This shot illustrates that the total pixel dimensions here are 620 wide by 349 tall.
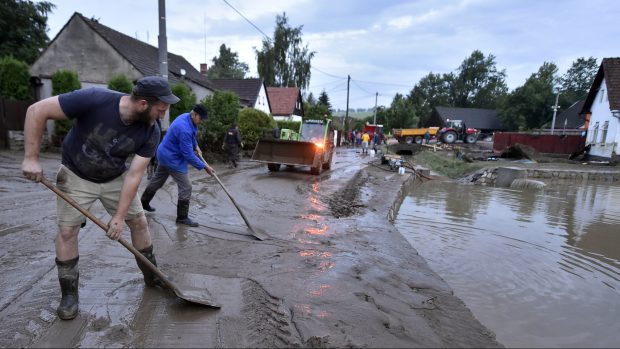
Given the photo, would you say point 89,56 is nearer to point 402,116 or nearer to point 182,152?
point 182,152

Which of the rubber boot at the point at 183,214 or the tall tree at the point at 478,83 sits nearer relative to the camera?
the rubber boot at the point at 183,214

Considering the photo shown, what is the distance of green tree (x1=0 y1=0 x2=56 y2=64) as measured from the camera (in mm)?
23125

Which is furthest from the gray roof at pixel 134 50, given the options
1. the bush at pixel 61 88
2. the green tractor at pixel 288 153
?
the green tractor at pixel 288 153

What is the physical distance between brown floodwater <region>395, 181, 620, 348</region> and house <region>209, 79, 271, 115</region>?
65.4 ft

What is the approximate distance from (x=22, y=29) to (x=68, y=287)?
29084 mm

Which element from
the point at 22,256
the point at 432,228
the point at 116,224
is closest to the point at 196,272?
the point at 116,224

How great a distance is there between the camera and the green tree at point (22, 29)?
910 inches

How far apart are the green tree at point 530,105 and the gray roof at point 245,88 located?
3376cm

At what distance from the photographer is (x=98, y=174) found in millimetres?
2709

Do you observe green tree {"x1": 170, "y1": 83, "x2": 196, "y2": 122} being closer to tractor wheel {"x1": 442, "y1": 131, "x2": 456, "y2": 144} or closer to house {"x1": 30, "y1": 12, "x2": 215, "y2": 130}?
house {"x1": 30, "y1": 12, "x2": 215, "y2": 130}

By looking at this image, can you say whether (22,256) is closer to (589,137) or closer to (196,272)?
(196,272)

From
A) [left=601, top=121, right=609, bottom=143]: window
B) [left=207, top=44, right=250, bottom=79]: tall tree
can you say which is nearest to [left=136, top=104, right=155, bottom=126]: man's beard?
[left=601, top=121, right=609, bottom=143]: window

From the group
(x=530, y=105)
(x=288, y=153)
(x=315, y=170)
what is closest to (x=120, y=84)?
(x=288, y=153)

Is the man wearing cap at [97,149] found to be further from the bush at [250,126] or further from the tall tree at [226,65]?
the tall tree at [226,65]
